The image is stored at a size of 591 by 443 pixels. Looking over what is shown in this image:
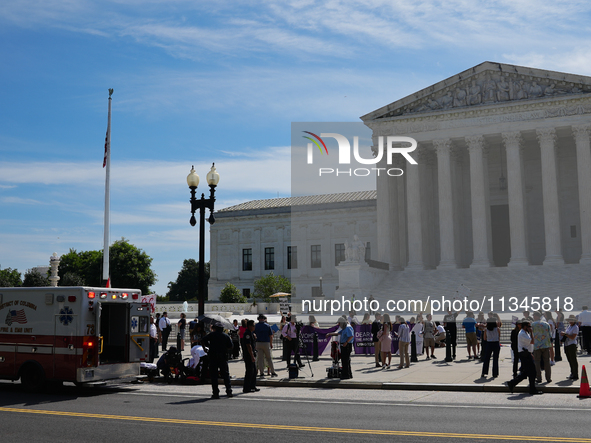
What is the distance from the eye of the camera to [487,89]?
51438 millimetres

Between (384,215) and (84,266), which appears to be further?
(84,266)

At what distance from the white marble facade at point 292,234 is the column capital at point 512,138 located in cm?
2999

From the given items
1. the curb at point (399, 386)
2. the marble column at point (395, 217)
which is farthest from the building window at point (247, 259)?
the curb at point (399, 386)

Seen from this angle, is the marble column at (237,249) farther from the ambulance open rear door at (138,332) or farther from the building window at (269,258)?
the ambulance open rear door at (138,332)

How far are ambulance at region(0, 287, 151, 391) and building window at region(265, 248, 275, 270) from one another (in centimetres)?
7235

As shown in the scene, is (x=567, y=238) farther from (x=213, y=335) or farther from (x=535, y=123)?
(x=213, y=335)

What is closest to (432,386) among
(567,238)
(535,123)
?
(535,123)

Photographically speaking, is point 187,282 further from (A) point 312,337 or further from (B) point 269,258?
(A) point 312,337

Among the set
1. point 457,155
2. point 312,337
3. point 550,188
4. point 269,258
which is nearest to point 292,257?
point 269,258

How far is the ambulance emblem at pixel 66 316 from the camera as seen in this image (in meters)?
15.4

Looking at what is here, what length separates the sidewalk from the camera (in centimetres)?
1608

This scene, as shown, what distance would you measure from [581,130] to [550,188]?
4845mm

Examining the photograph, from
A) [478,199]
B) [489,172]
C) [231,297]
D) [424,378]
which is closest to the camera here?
[424,378]

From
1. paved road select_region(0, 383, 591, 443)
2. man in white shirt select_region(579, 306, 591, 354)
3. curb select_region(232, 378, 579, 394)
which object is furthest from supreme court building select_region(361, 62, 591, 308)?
paved road select_region(0, 383, 591, 443)
